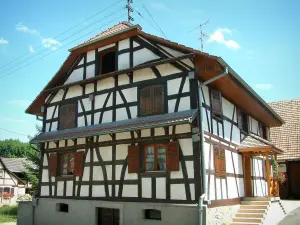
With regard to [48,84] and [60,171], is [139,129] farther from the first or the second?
[48,84]

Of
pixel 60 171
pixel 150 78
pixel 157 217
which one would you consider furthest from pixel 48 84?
pixel 157 217

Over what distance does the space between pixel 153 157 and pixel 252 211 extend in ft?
15.2

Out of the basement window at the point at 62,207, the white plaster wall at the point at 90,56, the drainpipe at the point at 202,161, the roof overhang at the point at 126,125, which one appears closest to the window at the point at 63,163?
the roof overhang at the point at 126,125

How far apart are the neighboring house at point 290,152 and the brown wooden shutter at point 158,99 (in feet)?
43.4

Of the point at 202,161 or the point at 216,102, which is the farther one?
the point at 216,102

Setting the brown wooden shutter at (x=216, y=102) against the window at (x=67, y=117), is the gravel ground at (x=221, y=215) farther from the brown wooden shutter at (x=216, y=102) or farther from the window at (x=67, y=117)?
the window at (x=67, y=117)

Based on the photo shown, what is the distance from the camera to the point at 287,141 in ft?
74.9

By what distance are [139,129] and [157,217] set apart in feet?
10.9

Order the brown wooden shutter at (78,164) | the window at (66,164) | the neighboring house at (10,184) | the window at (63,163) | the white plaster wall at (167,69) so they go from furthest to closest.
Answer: the neighboring house at (10,184), the window at (66,164), the window at (63,163), the brown wooden shutter at (78,164), the white plaster wall at (167,69)

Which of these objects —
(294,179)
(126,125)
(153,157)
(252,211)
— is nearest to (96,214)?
(153,157)

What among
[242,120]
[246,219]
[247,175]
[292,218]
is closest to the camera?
[246,219]

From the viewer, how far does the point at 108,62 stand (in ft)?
48.0

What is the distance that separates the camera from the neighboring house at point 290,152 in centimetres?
2176

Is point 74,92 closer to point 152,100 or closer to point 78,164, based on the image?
point 78,164
